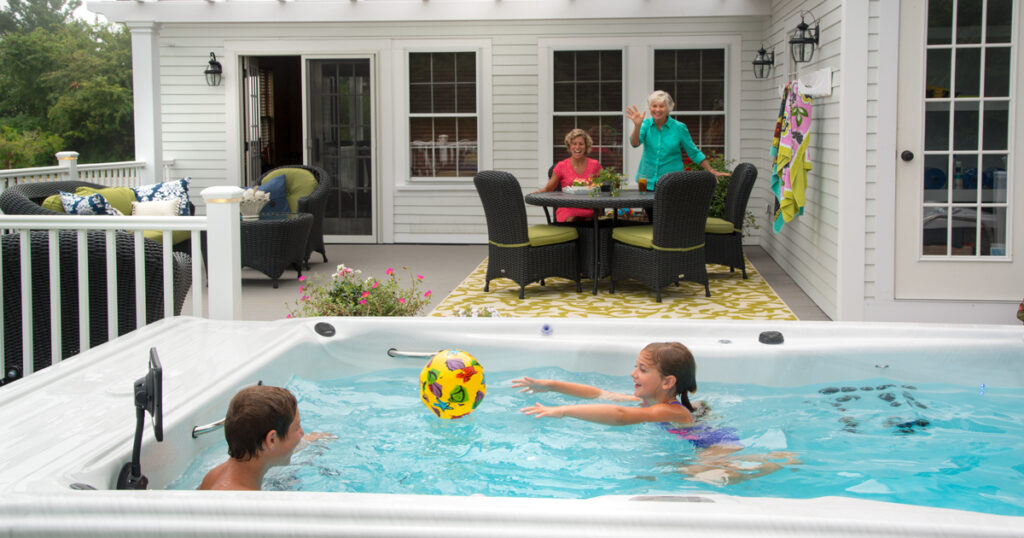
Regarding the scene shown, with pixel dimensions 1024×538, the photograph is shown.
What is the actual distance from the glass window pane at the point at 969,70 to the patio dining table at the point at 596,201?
2.25 m

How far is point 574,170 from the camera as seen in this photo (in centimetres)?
824

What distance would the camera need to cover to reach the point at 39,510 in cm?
216

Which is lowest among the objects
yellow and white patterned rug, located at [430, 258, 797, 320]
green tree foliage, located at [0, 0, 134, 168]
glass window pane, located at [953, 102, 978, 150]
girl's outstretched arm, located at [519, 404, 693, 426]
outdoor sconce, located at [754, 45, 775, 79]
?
yellow and white patterned rug, located at [430, 258, 797, 320]

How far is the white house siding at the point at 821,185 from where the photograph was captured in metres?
6.55

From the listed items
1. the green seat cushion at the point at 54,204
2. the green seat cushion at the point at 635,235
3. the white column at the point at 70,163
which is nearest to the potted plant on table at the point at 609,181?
the green seat cushion at the point at 635,235

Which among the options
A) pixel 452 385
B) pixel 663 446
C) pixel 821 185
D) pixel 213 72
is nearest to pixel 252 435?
pixel 452 385

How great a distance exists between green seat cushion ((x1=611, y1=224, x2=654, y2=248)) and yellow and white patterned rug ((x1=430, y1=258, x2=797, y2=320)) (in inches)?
16.6

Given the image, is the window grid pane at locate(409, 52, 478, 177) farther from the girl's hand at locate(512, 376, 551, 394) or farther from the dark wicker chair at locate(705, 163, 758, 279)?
the girl's hand at locate(512, 376, 551, 394)

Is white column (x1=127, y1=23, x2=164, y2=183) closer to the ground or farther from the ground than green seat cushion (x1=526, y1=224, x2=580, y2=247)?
farther from the ground

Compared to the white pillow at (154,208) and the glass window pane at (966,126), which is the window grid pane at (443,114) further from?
the glass window pane at (966,126)

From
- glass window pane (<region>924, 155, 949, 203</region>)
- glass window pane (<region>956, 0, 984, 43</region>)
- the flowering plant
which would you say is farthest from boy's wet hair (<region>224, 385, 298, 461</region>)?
glass window pane (<region>956, 0, 984, 43</region>)

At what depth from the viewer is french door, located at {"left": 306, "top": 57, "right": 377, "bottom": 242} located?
36.4 ft

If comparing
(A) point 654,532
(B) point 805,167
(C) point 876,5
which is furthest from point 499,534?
(B) point 805,167

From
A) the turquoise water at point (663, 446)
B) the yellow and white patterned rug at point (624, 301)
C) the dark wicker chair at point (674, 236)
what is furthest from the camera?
the dark wicker chair at point (674, 236)
